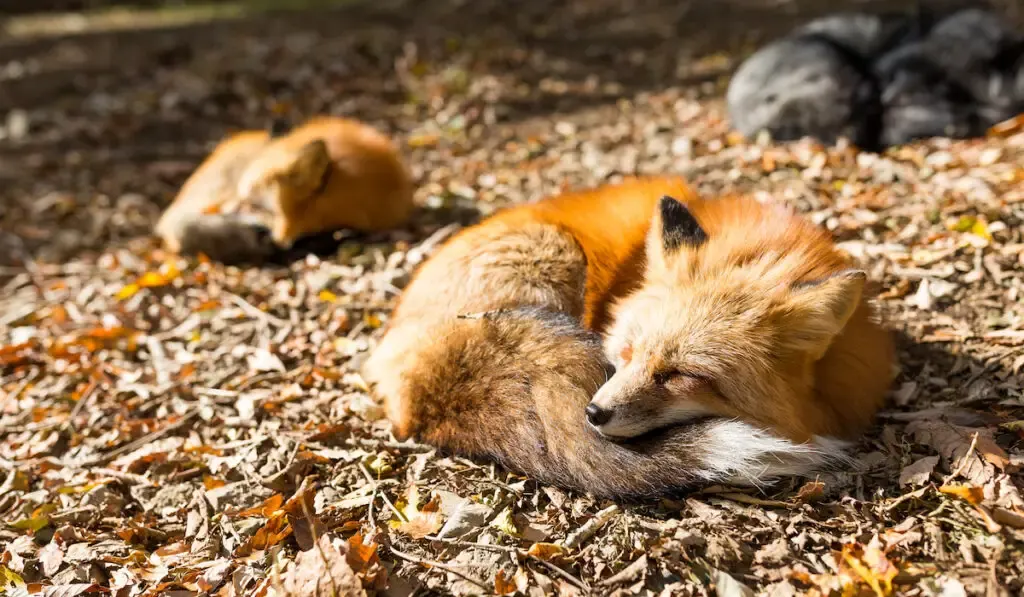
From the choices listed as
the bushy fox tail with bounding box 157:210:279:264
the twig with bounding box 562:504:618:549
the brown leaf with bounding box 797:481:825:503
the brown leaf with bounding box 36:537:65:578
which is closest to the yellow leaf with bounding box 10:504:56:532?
the brown leaf with bounding box 36:537:65:578

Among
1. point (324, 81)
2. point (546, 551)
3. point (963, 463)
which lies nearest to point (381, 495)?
point (546, 551)

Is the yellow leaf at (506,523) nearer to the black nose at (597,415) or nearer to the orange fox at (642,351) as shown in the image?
the orange fox at (642,351)

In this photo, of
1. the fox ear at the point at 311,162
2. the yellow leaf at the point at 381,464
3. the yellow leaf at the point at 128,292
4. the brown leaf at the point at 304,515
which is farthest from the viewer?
the fox ear at the point at 311,162

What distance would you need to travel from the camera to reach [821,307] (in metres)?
2.43

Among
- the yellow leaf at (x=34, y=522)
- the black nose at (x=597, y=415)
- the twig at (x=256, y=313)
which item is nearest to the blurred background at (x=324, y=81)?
the twig at (x=256, y=313)

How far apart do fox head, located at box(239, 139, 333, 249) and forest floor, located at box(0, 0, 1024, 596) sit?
38cm

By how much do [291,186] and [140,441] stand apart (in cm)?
230

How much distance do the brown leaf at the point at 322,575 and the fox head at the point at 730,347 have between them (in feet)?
3.12

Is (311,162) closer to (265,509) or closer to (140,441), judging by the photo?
(140,441)

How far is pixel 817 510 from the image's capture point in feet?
8.12

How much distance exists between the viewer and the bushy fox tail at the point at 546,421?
239 centimetres

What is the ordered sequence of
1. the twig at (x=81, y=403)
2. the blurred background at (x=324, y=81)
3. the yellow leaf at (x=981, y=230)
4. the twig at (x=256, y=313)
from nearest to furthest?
the twig at (x=81, y=403)
the yellow leaf at (x=981, y=230)
the twig at (x=256, y=313)
the blurred background at (x=324, y=81)

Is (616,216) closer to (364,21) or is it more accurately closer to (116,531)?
(116,531)

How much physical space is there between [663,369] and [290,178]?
3571 millimetres
